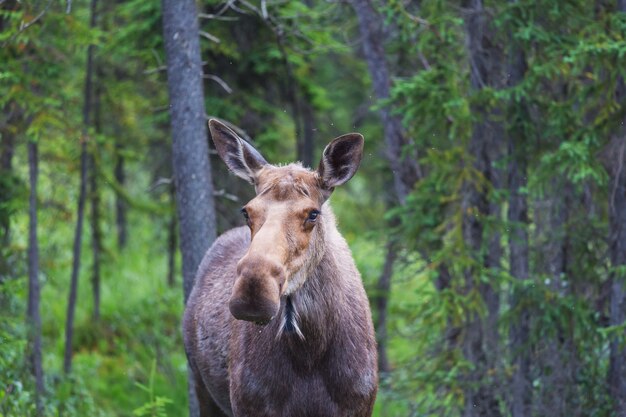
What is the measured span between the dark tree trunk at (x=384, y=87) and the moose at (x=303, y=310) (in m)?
5.40

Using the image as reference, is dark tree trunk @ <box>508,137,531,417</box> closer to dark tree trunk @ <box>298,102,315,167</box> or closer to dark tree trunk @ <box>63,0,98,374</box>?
dark tree trunk @ <box>298,102,315,167</box>

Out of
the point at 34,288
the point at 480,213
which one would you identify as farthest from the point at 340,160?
the point at 34,288

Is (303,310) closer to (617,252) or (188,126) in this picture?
(188,126)

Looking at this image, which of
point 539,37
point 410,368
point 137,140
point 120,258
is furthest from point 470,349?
point 120,258

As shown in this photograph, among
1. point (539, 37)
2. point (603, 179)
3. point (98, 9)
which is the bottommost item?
point (603, 179)

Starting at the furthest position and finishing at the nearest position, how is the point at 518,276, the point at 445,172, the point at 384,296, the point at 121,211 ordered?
the point at 121,211 → the point at 384,296 → the point at 518,276 → the point at 445,172

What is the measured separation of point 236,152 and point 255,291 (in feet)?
6.29

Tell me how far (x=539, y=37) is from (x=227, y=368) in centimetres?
501

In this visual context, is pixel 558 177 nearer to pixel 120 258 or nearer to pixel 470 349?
pixel 470 349

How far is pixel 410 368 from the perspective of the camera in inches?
419

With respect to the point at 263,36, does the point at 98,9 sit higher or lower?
higher

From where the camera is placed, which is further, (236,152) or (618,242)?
(618,242)

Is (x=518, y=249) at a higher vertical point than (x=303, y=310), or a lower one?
higher

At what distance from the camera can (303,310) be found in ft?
20.3
